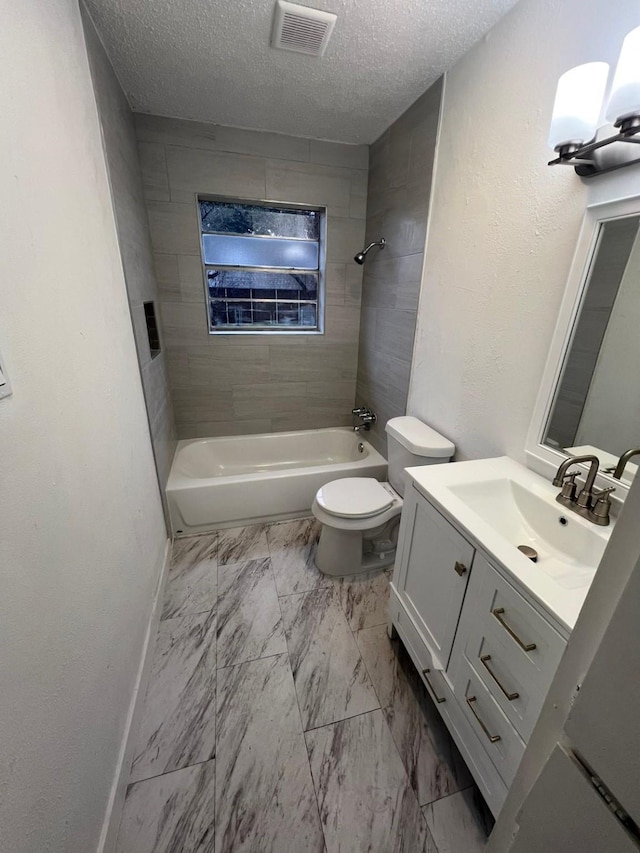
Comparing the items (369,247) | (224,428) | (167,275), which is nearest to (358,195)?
(369,247)

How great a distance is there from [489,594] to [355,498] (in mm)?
970

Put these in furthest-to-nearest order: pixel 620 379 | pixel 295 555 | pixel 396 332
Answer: pixel 396 332 < pixel 295 555 < pixel 620 379

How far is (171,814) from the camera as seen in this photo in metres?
1.01

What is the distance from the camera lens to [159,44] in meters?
1.43

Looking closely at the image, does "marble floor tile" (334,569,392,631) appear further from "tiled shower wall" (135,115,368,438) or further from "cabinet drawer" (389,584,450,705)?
"tiled shower wall" (135,115,368,438)

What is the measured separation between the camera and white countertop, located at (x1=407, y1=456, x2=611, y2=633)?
745mm

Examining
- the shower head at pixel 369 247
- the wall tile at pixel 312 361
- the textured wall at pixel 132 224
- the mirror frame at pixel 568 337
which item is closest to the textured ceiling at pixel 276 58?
the textured wall at pixel 132 224

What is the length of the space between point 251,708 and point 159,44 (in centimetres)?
270

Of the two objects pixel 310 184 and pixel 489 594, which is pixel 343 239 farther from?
pixel 489 594

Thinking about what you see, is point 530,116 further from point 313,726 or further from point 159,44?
point 313,726

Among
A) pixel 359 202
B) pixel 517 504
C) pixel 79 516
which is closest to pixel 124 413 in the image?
pixel 79 516

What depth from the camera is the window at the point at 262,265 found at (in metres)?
2.38

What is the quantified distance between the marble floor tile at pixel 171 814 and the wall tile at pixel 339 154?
3.15 meters

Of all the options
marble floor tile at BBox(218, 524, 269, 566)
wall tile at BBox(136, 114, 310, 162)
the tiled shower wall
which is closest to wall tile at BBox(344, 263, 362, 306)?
the tiled shower wall
